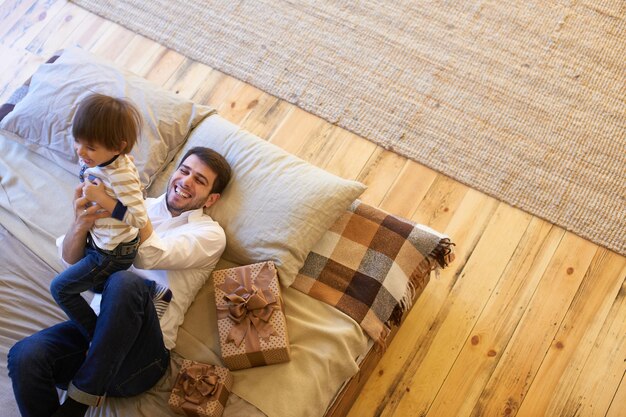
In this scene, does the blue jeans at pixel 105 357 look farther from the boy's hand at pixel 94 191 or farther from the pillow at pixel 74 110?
the pillow at pixel 74 110

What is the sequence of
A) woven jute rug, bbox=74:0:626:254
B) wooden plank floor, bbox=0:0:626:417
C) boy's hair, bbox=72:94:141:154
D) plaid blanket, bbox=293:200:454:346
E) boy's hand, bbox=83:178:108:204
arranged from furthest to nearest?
woven jute rug, bbox=74:0:626:254 → wooden plank floor, bbox=0:0:626:417 → plaid blanket, bbox=293:200:454:346 → boy's hand, bbox=83:178:108:204 → boy's hair, bbox=72:94:141:154

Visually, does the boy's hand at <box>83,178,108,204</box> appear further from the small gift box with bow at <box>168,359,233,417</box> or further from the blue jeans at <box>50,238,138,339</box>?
→ the small gift box with bow at <box>168,359,233,417</box>

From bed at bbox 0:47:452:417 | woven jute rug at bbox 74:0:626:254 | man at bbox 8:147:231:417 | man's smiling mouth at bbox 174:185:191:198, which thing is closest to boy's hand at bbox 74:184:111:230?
man at bbox 8:147:231:417

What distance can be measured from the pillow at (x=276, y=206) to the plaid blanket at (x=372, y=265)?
2.4 inches

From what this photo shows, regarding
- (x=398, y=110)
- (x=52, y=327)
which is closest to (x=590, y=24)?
(x=398, y=110)

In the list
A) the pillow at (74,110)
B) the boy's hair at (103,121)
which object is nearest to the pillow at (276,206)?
the pillow at (74,110)

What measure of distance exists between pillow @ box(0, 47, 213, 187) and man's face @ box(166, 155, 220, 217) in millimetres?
187

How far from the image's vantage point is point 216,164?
6.05ft

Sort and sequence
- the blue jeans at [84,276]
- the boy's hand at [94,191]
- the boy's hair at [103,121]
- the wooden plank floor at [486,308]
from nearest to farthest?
the boy's hair at [103,121], the boy's hand at [94,191], the blue jeans at [84,276], the wooden plank floor at [486,308]

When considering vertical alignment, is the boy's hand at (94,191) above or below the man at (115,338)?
above

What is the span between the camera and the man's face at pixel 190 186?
180 centimetres

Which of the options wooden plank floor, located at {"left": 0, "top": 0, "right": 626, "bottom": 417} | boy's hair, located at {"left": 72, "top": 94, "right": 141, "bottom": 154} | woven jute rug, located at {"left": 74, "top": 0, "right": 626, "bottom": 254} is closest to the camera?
boy's hair, located at {"left": 72, "top": 94, "right": 141, "bottom": 154}

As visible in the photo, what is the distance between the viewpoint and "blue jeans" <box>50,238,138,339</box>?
5.17 ft

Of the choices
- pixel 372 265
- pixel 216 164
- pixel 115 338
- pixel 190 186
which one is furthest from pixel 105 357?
pixel 372 265
